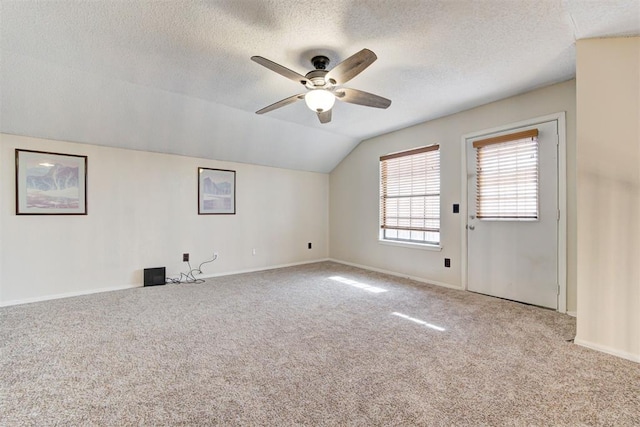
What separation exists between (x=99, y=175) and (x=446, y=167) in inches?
186

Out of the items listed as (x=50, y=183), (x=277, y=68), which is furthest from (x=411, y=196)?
(x=50, y=183)

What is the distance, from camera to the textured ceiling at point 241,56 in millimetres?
1908

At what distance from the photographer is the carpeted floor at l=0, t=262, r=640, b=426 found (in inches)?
59.7

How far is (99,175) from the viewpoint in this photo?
148 inches

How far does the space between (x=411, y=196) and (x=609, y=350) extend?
280 cm

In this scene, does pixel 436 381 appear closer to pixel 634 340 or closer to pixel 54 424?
pixel 634 340

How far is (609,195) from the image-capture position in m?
2.16

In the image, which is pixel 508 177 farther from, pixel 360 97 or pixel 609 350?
pixel 360 97

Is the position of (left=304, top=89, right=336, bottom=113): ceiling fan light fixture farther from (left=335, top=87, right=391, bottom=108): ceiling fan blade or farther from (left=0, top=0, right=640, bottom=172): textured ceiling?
(left=0, top=0, right=640, bottom=172): textured ceiling

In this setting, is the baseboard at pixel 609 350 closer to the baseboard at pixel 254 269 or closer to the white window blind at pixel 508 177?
the white window blind at pixel 508 177

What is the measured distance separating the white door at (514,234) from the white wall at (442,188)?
13 cm

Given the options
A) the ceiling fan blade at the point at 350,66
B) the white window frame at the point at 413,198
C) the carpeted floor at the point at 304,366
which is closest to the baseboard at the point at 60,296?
the carpeted floor at the point at 304,366

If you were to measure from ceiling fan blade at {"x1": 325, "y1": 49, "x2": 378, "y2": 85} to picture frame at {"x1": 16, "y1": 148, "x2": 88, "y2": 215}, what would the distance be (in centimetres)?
347

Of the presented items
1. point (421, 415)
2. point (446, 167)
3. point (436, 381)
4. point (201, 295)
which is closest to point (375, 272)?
point (446, 167)
